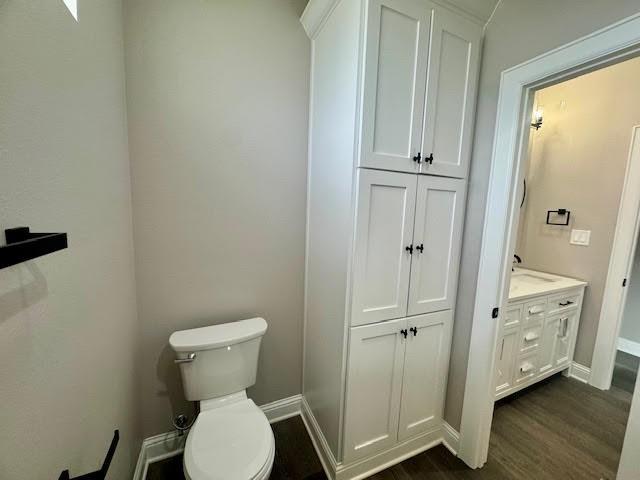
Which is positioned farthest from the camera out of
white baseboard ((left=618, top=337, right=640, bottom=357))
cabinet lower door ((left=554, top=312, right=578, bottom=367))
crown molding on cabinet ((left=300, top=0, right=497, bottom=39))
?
white baseboard ((left=618, top=337, right=640, bottom=357))

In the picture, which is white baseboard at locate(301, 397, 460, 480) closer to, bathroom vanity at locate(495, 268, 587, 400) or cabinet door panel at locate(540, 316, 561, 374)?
bathroom vanity at locate(495, 268, 587, 400)

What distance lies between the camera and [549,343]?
215cm

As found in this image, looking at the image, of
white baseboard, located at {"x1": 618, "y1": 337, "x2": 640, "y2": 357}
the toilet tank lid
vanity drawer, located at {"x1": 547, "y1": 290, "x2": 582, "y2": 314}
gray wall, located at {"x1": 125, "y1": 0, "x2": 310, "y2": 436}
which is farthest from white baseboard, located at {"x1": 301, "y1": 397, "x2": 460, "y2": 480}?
white baseboard, located at {"x1": 618, "y1": 337, "x2": 640, "y2": 357}

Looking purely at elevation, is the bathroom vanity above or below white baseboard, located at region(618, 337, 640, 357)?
above

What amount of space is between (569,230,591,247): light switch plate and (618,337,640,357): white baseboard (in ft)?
4.68

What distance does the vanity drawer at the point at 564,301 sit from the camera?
2062 mm

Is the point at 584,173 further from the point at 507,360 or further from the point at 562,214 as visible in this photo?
the point at 507,360

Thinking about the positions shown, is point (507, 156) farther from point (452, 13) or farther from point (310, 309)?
point (310, 309)

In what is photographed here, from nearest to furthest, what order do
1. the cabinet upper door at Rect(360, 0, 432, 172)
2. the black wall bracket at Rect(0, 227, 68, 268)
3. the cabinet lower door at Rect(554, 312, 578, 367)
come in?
1. the black wall bracket at Rect(0, 227, 68, 268)
2. the cabinet upper door at Rect(360, 0, 432, 172)
3. the cabinet lower door at Rect(554, 312, 578, 367)

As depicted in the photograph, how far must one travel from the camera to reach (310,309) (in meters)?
1.73

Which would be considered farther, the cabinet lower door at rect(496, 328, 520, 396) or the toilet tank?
the cabinet lower door at rect(496, 328, 520, 396)

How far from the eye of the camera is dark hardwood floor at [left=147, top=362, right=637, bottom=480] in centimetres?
147

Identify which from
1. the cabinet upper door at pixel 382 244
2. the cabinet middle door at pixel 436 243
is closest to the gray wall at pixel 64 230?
the cabinet upper door at pixel 382 244

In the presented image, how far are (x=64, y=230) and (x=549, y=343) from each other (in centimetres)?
309
